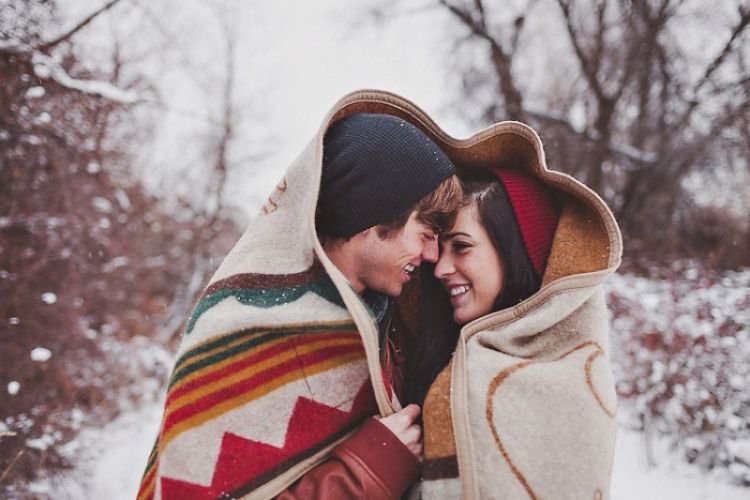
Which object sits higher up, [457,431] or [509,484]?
[457,431]

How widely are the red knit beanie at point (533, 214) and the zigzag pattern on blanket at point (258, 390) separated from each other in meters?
0.75

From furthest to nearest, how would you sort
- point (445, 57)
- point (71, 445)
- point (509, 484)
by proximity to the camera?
point (445, 57) < point (71, 445) < point (509, 484)

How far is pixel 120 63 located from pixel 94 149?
44.4 inches

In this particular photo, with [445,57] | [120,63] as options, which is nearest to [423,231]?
[120,63]

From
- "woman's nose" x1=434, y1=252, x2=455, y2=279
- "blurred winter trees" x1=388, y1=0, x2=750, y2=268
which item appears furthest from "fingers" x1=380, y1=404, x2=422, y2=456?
"blurred winter trees" x1=388, y1=0, x2=750, y2=268

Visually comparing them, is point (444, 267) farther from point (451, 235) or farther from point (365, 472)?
point (365, 472)

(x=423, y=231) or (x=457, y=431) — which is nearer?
(x=457, y=431)

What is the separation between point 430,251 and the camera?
1860mm

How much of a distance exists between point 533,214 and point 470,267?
0.30 m

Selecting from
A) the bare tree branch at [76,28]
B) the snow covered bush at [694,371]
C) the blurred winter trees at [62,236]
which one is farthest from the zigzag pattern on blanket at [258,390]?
the snow covered bush at [694,371]

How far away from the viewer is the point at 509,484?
134cm

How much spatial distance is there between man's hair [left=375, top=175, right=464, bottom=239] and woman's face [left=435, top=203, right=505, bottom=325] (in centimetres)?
5

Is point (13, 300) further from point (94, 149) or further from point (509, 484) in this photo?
point (509, 484)

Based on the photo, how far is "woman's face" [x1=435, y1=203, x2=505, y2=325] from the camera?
188 centimetres
